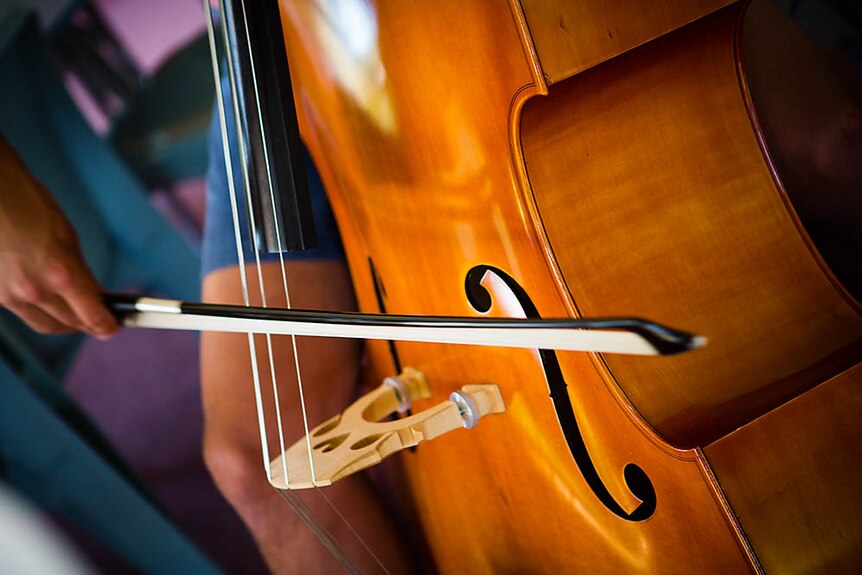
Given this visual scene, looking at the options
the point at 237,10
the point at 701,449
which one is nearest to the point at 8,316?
the point at 237,10

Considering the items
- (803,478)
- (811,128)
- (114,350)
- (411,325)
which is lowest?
(803,478)

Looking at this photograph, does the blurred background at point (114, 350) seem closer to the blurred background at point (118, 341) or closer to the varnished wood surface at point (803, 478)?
the blurred background at point (118, 341)

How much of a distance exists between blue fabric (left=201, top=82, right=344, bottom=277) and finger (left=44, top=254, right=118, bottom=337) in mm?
183

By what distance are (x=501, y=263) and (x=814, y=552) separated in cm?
28

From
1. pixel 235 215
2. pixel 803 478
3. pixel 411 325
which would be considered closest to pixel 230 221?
pixel 235 215

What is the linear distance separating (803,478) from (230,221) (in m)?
0.54

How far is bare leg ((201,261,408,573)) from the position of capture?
0.71 meters

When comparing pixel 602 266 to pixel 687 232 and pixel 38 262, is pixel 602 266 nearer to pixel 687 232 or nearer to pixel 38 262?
pixel 687 232

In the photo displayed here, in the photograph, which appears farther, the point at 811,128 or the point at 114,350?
the point at 114,350

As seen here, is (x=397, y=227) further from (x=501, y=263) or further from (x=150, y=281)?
(x=150, y=281)

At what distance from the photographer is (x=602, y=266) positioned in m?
0.54

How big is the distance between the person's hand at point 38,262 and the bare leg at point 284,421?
0.52 feet

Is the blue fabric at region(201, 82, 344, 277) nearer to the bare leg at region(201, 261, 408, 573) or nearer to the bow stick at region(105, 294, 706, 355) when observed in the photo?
the bare leg at region(201, 261, 408, 573)

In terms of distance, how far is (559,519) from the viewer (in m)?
0.55
